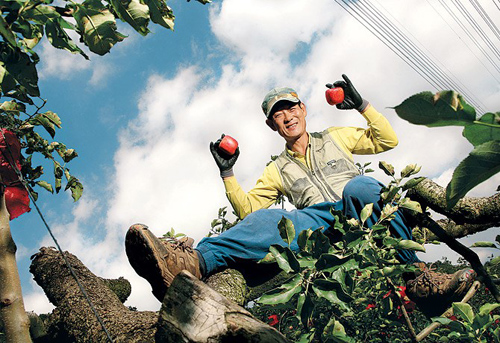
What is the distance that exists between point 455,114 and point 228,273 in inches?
67.5

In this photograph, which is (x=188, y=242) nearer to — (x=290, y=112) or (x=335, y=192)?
(x=335, y=192)

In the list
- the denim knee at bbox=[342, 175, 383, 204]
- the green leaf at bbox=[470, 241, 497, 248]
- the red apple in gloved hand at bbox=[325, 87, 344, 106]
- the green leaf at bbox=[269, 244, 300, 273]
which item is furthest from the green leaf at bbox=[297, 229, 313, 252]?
the red apple in gloved hand at bbox=[325, 87, 344, 106]

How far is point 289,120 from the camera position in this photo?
2.92 metres

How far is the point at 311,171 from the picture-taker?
274cm

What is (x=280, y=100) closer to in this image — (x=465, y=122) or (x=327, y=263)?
(x=327, y=263)

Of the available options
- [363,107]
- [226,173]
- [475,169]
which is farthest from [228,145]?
[475,169]

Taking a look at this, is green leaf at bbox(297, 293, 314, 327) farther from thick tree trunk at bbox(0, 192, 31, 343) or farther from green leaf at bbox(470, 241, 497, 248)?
thick tree trunk at bbox(0, 192, 31, 343)

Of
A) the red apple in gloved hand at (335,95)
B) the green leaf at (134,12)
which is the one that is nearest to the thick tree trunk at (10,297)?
the green leaf at (134,12)

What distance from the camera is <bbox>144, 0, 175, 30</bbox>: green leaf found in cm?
141

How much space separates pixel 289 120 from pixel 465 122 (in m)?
2.42

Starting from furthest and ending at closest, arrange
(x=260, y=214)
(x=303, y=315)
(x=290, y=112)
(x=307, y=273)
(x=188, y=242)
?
1. (x=290, y=112)
2. (x=260, y=214)
3. (x=188, y=242)
4. (x=307, y=273)
5. (x=303, y=315)

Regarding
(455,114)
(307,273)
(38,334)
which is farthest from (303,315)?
(38,334)

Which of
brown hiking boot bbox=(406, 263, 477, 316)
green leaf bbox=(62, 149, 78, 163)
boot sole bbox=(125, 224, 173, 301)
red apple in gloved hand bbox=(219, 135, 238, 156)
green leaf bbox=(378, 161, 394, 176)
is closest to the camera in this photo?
boot sole bbox=(125, 224, 173, 301)

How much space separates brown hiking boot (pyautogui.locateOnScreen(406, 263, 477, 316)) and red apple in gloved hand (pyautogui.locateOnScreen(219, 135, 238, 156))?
1191mm
